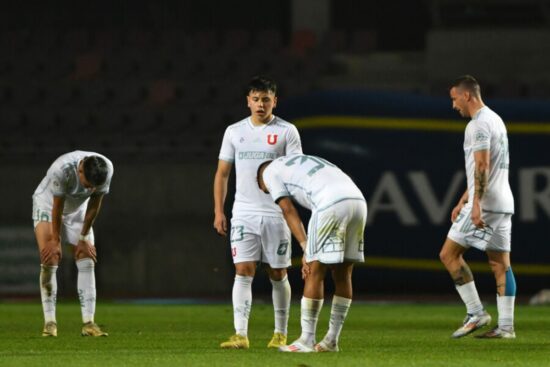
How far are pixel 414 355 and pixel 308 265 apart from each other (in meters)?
0.92

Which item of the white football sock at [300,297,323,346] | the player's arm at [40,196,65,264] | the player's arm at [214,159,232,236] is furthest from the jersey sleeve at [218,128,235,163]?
the player's arm at [40,196,65,264]

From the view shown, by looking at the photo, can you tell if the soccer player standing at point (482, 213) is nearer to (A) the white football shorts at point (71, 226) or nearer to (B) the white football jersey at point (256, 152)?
(B) the white football jersey at point (256, 152)

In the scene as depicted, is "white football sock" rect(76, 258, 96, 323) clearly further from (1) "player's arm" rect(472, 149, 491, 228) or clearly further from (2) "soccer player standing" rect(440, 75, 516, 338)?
(1) "player's arm" rect(472, 149, 491, 228)

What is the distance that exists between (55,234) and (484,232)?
11.4 ft

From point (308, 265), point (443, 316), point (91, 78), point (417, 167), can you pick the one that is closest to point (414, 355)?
point (308, 265)

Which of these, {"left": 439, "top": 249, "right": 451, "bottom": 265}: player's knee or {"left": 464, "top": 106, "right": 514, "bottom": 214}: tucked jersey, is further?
{"left": 439, "top": 249, "right": 451, "bottom": 265}: player's knee

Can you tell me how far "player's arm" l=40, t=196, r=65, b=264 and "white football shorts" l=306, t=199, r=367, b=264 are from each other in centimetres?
274

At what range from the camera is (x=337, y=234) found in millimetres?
7969

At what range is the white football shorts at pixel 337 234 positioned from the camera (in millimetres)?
7953

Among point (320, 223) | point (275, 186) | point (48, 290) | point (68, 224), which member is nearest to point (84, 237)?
point (68, 224)

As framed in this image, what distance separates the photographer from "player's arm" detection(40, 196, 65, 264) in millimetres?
10016

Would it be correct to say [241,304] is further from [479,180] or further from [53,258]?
[479,180]

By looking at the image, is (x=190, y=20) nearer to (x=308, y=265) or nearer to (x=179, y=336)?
(x=179, y=336)

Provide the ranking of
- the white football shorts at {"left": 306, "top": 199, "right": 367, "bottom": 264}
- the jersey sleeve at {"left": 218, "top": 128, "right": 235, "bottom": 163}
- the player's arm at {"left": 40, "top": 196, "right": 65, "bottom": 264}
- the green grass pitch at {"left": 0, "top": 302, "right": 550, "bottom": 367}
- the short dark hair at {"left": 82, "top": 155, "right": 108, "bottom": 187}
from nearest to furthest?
the green grass pitch at {"left": 0, "top": 302, "right": 550, "bottom": 367}
the white football shorts at {"left": 306, "top": 199, "right": 367, "bottom": 264}
the jersey sleeve at {"left": 218, "top": 128, "right": 235, "bottom": 163}
the short dark hair at {"left": 82, "top": 155, "right": 108, "bottom": 187}
the player's arm at {"left": 40, "top": 196, "right": 65, "bottom": 264}
